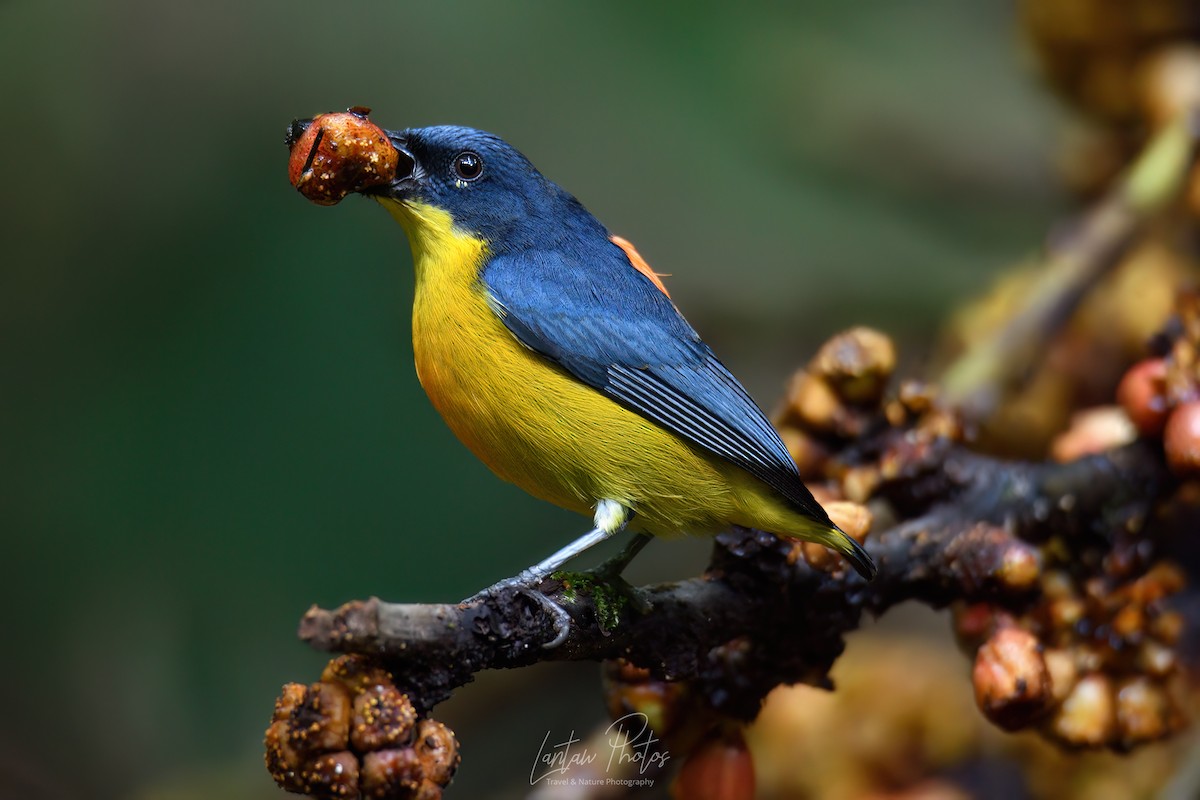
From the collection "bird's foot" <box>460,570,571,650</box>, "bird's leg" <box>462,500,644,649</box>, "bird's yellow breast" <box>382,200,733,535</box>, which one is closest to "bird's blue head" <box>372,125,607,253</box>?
"bird's yellow breast" <box>382,200,733,535</box>

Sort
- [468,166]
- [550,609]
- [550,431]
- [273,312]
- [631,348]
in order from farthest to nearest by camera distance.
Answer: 1. [273,312]
2. [468,166]
3. [631,348]
4. [550,431]
5. [550,609]

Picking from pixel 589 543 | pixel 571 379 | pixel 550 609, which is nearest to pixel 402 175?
pixel 571 379

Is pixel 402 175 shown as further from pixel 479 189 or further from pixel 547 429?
pixel 547 429

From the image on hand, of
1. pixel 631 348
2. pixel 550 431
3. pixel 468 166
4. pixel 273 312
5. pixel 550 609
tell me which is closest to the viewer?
pixel 550 609

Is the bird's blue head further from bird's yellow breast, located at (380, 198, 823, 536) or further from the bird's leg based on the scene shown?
the bird's leg

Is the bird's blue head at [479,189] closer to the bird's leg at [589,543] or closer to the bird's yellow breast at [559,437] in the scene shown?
the bird's yellow breast at [559,437]

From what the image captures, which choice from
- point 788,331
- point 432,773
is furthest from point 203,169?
point 432,773

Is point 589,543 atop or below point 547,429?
below
